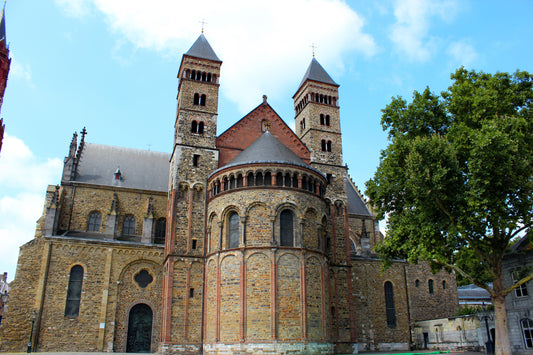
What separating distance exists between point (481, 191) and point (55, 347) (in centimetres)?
2869

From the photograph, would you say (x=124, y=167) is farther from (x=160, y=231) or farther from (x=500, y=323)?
(x=500, y=323)

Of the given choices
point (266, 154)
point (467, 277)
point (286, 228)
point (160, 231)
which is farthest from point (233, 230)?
point (467, 277)

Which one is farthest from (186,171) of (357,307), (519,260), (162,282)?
(519,260)

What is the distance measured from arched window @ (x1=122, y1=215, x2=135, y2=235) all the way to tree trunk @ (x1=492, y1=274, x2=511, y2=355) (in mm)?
28063

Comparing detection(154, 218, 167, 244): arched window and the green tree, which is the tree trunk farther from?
detection(154, 218, 167, 244): arched window

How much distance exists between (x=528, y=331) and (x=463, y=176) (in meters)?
11.5

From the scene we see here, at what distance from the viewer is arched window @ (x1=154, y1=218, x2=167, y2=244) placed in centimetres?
3772

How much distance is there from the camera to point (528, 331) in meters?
26.7

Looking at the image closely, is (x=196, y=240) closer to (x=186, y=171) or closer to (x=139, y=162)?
(x=186, y=171)

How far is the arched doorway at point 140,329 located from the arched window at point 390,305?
1947 cm

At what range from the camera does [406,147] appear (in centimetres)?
2414

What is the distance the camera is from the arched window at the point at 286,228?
1098 inches

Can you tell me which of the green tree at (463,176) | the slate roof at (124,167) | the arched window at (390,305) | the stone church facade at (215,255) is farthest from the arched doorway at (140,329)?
the arched window at (390,305)

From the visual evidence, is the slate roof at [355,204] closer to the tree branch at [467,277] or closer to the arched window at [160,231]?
the arched window at [160,231]
